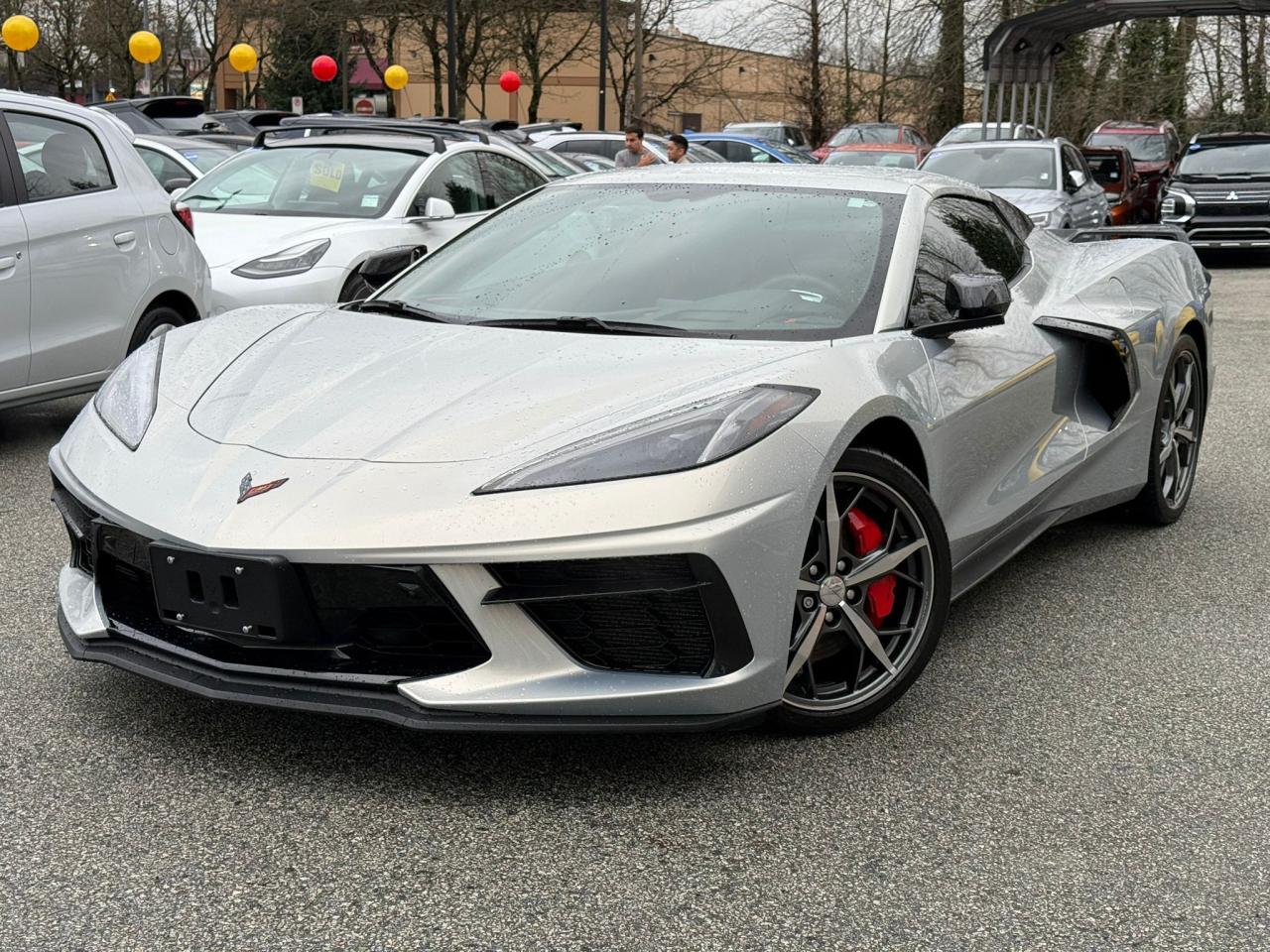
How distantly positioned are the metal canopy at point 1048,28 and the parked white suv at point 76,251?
1704 centimetres

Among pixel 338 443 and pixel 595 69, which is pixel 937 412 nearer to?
pixel 338 443

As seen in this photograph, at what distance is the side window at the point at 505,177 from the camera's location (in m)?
10.2

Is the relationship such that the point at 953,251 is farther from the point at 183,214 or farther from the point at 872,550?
the point at 183,214

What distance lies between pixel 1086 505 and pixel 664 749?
219 centimetres

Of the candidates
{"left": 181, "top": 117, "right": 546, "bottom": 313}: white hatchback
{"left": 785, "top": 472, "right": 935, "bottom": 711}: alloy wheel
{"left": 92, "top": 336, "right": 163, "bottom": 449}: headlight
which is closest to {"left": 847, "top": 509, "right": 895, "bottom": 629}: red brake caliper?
{"left": 785, "top": 472, "right": 935, "bottom": 711}: alloy wheel

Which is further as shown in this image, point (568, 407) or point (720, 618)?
point (568, 407)

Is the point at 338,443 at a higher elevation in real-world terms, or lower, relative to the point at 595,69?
lower

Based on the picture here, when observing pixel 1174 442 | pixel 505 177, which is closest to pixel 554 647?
pixel 1174 442

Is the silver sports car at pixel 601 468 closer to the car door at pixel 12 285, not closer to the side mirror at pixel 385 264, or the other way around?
the side mirror at pixel 385 264

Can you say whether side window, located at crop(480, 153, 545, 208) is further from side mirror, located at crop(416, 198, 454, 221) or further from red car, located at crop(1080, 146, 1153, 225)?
red car, located at crop(1080, 146, 1153, 225)

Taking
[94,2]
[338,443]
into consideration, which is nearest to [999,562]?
[338,443]

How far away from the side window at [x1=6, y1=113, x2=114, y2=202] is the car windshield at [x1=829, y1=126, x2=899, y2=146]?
84.7 feet

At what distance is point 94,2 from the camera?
4588 centimetres

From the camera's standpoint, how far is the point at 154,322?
7.26m
